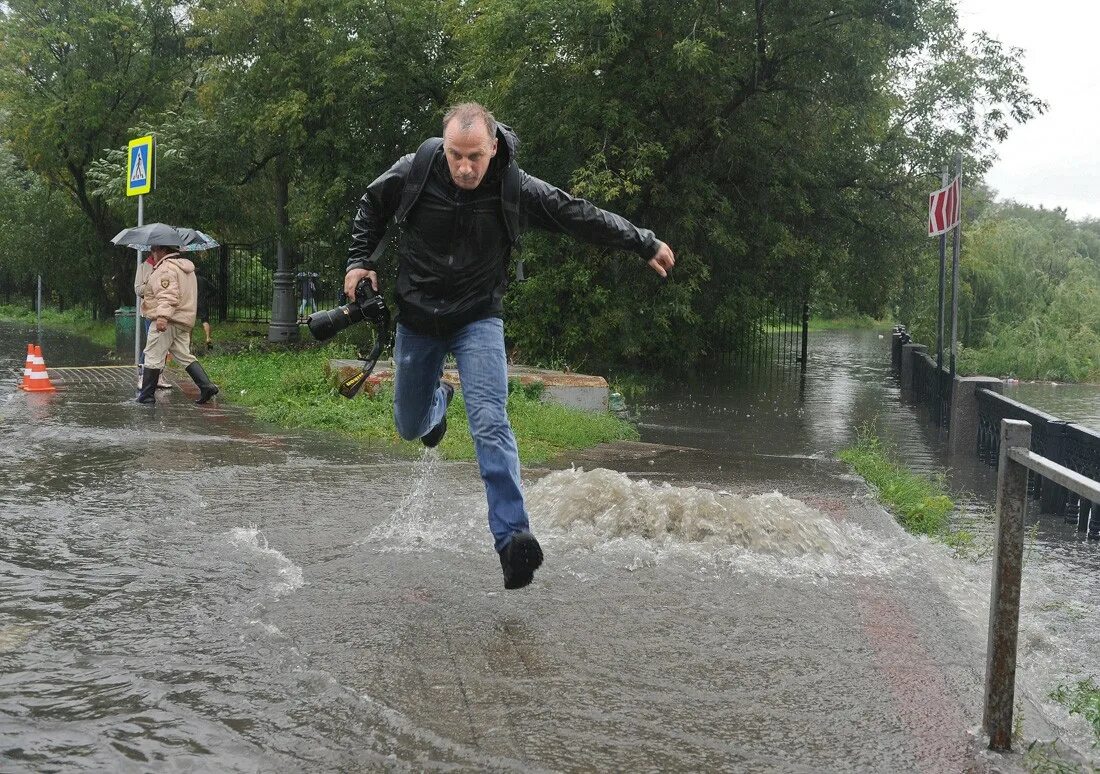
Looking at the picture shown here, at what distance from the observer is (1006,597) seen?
3.60 meters

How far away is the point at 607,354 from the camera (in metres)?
20.0

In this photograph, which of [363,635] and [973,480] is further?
[973,480]

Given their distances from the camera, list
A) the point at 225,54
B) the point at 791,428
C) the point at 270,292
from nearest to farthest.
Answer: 1. the point at 791,428
2. the point at 225,54
3. the point at 270,292

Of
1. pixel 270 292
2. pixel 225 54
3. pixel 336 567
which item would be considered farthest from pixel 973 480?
pixel 270 292

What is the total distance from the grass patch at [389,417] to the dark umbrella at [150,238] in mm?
1933

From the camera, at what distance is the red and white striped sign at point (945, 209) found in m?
14.8

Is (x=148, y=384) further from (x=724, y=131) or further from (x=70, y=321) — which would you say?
(x=70, y=321)

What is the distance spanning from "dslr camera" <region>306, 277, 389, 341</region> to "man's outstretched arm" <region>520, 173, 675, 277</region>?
2.59 ft

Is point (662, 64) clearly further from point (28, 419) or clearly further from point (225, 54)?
point (28, 419)

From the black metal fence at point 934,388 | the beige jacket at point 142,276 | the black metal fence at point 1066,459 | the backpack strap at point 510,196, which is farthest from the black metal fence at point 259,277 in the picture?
the backpack strap at point 510,196

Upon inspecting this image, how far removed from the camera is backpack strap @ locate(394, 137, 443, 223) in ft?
16.8

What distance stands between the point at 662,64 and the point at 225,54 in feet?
29.6

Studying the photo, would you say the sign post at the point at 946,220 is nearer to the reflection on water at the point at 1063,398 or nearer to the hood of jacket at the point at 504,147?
the reflection on water at the point at 1063,398

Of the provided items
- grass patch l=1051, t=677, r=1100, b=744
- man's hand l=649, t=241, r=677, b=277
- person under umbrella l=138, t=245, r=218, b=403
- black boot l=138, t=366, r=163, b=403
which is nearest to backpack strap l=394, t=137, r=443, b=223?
man's hand l=649, t=241, r=677, b=277
